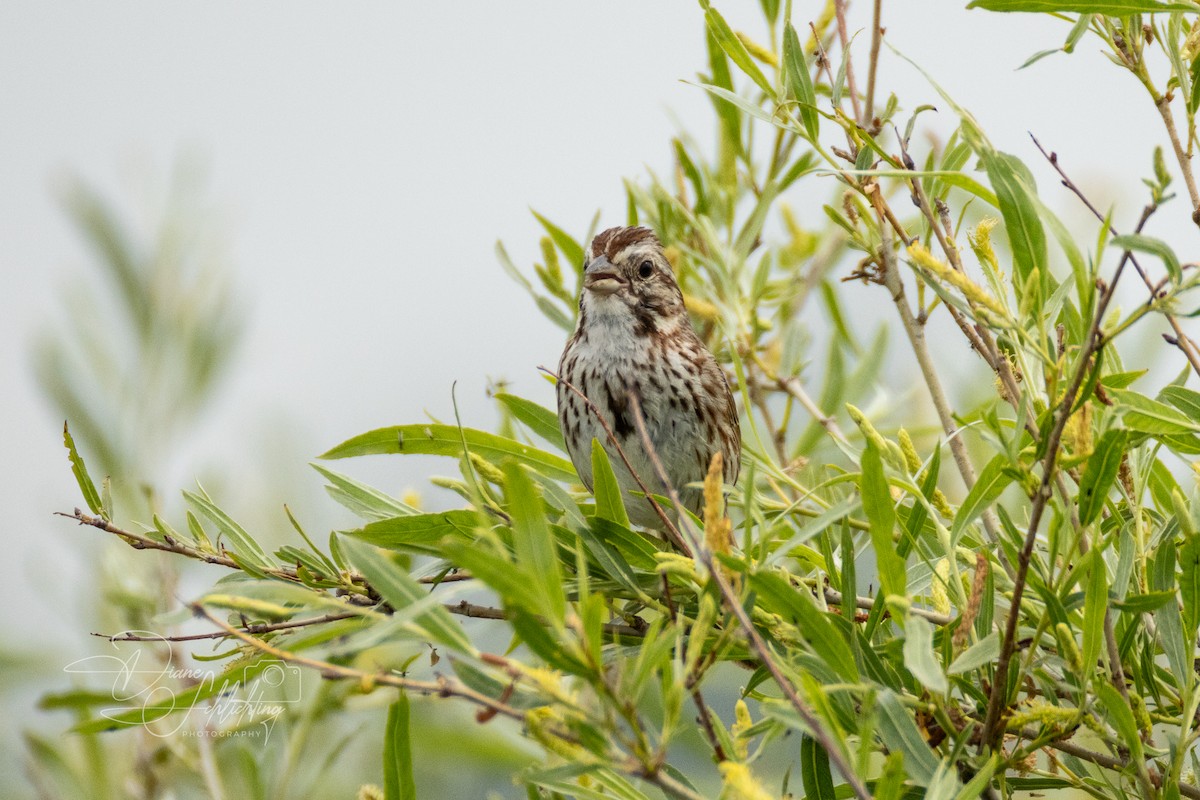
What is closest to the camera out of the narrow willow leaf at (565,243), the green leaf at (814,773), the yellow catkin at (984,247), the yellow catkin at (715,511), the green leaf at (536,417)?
the yellow catkin at (715,511)

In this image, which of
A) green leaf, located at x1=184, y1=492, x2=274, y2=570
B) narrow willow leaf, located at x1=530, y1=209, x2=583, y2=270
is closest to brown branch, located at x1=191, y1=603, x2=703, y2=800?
green leaf, located at x1=184, y1=492, x2=274, y2=570

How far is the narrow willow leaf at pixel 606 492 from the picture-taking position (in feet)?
5.61

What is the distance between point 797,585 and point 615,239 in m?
1.83

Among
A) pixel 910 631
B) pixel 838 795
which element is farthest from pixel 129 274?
pixel 910 631

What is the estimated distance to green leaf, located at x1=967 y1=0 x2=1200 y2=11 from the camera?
149cm

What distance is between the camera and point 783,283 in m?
3.17

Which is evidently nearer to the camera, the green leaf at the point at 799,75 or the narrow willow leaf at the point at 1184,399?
the narrow willow leaf at the point at 1184,399

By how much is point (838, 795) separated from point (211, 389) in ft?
5.69

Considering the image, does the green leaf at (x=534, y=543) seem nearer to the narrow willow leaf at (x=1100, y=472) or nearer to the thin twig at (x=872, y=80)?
the narrow willow leaf at (x=1100, y=472)

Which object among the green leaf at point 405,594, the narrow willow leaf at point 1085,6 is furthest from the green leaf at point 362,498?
the narrow willow leaf at point 1085,6

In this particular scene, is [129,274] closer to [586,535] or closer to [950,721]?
[586,535]

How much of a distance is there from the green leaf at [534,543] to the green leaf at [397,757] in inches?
15.2

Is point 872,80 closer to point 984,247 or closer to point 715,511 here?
point 984,247

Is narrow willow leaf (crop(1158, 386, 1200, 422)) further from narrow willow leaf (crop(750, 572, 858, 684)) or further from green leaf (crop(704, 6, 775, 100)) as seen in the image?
green leaf (crop(704, 6, 775, 100))
